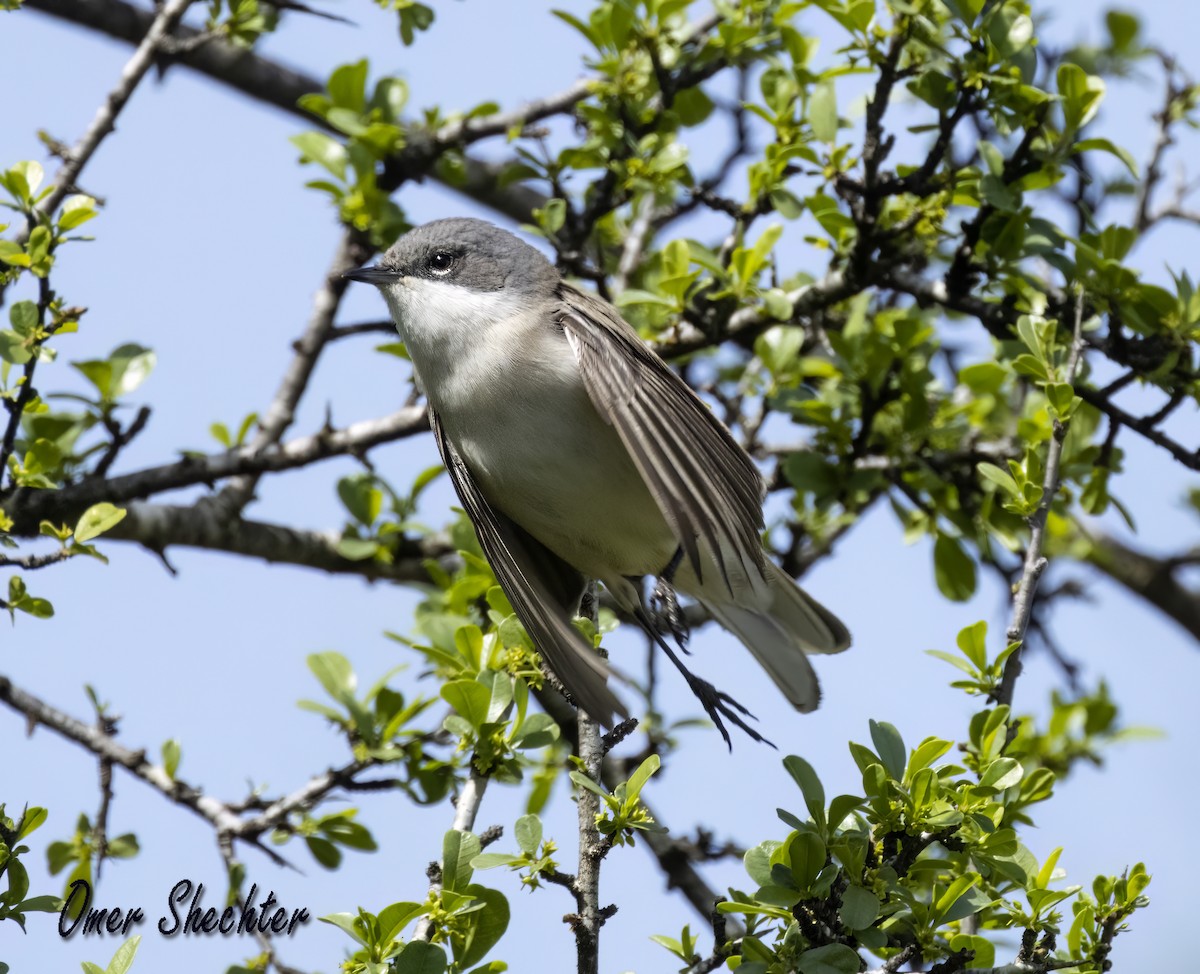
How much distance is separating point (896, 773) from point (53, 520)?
117 inches

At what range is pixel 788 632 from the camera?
4.94 meters

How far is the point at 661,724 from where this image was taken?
5.02 meters

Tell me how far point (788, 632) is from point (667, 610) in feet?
2.13

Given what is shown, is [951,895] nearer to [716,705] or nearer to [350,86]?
[716,705]

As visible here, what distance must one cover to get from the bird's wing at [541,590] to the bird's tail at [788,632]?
758 millimetres

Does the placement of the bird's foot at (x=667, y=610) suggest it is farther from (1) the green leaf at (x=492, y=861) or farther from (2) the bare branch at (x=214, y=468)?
(1) the green leaf at (x=492, y=861)

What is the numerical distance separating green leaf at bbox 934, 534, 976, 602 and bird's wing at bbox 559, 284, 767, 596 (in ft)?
2.99

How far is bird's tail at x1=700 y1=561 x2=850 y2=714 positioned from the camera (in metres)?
4.82

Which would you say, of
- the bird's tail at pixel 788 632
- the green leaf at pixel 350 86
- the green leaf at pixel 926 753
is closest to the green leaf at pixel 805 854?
the green leaf at pixel 926 753

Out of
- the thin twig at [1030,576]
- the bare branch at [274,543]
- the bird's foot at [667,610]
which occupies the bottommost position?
the thin twig at [1030,576]

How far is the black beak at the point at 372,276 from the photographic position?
465 centimetres

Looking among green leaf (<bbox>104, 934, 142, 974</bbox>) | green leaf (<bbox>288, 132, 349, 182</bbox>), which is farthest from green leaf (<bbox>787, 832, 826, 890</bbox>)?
green leaf (<bbox>288, 132, 349, 182</bbox>)

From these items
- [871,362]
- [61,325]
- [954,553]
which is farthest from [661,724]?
[61,325]

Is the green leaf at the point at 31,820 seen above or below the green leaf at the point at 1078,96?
below
